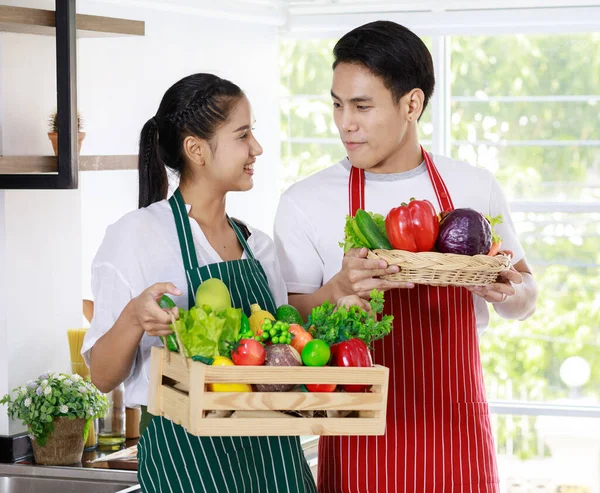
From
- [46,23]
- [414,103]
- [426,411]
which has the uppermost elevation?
[46,23]

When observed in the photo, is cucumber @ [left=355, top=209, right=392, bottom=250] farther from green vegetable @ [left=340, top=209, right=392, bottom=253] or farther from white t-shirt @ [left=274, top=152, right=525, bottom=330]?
white t-shirt @ [left=274, top=152, right=525, bottom=330]

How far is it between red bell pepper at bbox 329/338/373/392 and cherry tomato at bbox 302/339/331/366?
0.03 m

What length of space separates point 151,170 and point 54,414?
103cm

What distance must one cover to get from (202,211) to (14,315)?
1089 mm

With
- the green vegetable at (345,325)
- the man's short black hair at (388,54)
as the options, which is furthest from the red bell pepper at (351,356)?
the man's short black hair at (388,54)

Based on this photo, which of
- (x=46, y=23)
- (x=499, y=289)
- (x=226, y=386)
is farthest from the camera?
(x=46, y=23)

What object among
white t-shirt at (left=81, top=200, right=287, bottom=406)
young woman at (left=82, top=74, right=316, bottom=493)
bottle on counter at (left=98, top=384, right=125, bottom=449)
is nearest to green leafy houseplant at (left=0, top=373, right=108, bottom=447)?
bottle on counter at (left=98, top=384, right=125, bottom=449)

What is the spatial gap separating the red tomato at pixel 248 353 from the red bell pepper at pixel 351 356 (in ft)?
0.44

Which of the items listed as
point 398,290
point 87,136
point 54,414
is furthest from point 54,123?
point 398,290

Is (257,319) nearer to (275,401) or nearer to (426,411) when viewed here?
(275,401)

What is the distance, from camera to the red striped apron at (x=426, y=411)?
198 cm

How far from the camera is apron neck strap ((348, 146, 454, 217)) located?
2.07 metres

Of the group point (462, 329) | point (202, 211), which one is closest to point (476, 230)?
point (462, 329)

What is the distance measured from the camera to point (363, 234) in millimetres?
1846
